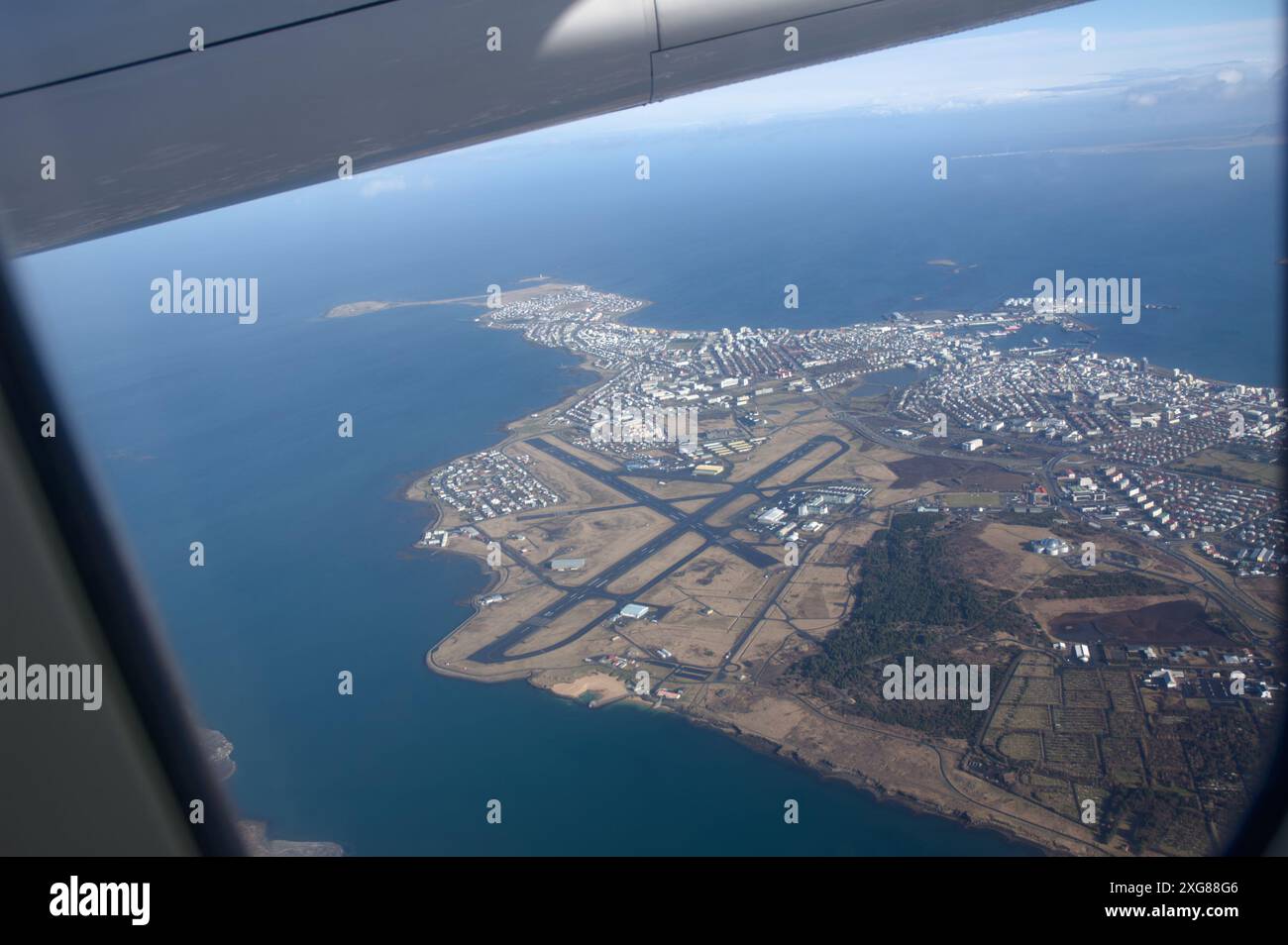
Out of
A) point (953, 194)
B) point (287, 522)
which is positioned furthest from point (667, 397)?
point (953, 194)

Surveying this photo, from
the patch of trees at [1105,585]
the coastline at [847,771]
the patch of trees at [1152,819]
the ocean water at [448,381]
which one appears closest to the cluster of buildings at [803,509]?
the patch of trees at [1105,585]

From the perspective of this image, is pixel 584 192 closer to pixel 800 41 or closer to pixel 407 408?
pixel 407 408

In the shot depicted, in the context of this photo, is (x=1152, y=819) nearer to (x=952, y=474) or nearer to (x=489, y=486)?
(x=952, y=474)

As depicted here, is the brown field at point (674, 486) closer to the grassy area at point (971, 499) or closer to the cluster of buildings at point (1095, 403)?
the grassy area at point (971, 499)

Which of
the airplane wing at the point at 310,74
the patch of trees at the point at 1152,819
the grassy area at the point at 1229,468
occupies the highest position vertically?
the airplane wing at the point at 310,74

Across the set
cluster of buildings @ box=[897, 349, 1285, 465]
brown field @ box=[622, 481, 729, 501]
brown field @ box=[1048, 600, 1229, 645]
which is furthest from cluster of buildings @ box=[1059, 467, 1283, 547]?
brown field @ box=[622, 481, 729, 501]

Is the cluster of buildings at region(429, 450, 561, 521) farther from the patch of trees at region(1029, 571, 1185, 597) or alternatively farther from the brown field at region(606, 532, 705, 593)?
the patch of trees at region(1029, 571, 1185, 597)
